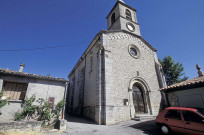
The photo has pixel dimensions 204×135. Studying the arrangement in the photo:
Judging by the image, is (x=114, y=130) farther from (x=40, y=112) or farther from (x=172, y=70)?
(x=172, y=70)

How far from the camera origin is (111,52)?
1032 centimetres

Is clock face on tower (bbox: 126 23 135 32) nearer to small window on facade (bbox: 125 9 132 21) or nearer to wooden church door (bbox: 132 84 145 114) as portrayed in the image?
small window on facade (bbox: 125 9 132 21)

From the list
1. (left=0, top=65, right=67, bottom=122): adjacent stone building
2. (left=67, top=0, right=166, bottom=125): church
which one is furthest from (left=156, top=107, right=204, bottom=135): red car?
(left=0, top=65, right=67, bottom=122): adjacent stone building

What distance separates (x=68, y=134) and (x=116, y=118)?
4062 mm

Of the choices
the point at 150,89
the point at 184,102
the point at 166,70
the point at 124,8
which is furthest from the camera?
the point at 166,70

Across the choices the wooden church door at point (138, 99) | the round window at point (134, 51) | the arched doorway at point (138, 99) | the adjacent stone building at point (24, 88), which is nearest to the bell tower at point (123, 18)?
the round window at point (134, 51)

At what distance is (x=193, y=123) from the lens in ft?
14.4

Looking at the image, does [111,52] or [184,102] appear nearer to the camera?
[184,102]

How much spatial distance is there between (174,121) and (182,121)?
0.33 meters

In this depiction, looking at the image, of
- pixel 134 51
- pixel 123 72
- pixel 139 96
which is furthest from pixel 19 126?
pixel 134 51

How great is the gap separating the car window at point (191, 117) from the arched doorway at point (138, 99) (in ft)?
17.5

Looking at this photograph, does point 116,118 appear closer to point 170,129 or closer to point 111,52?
point 170,129

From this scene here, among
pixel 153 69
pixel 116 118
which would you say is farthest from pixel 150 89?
pixel 116 118

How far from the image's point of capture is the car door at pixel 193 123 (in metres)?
4.19
